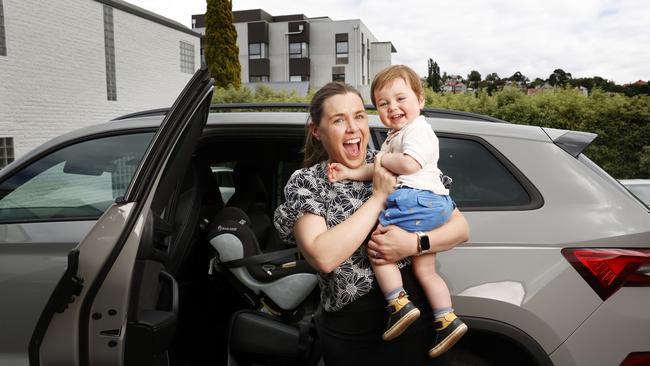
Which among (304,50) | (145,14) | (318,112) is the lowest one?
(318,112)

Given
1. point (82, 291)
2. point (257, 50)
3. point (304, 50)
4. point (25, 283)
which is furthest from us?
point (257, 50)

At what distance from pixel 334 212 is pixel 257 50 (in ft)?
156

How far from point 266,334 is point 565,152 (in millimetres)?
1507

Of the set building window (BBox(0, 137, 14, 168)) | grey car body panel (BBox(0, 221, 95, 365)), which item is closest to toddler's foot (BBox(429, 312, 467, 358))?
grey car body panel (BBox(0, 221, 95, 365))

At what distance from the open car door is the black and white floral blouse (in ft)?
1.44

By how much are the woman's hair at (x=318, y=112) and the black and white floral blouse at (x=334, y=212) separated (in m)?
0.17

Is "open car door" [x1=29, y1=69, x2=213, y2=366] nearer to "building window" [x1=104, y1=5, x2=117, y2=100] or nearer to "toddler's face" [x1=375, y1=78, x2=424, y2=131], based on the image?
"toddler's face" [x1=375, y1=78, x2=424, y2=131]

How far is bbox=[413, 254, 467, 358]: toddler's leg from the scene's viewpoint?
179cm

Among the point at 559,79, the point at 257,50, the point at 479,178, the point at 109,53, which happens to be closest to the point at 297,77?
the point at 257,50

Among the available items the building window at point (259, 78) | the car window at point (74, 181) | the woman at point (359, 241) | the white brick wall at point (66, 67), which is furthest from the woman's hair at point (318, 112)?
the building window at point (259, 78)

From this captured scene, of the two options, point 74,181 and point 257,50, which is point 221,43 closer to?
point 74,181

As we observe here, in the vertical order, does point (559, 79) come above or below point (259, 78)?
below

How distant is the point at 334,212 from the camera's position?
1753mm

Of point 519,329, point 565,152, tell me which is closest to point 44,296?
point 519,329
